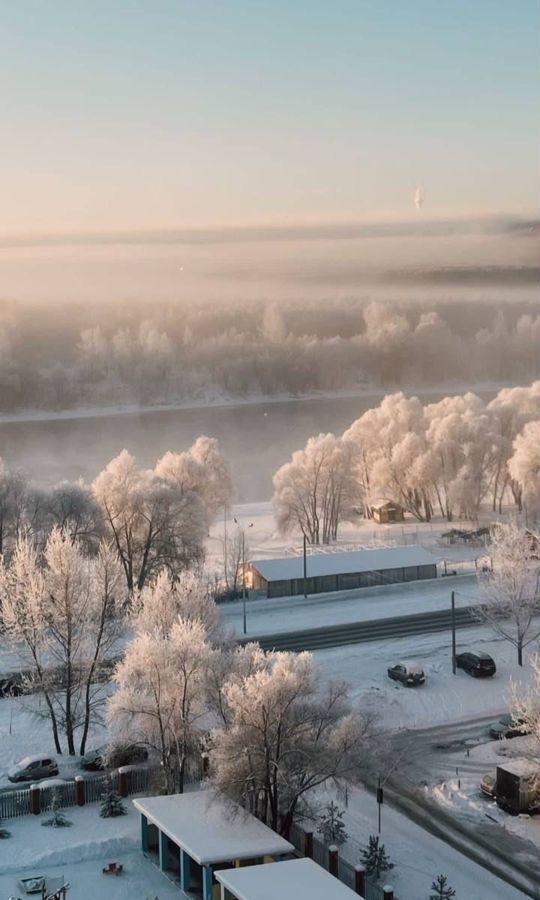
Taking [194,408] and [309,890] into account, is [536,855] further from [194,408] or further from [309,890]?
[194,408]

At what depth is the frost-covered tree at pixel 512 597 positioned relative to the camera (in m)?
10.4

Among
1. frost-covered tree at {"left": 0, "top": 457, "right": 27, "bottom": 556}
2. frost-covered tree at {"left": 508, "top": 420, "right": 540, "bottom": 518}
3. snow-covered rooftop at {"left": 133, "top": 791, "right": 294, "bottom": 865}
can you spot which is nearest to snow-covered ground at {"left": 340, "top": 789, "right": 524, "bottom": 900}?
snow-covered rooftop at {"left": 133, "top": 791, "right": 294, "bottom": 865}

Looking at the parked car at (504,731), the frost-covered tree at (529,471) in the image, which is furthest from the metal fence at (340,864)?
the frost-covered tree at (529,471)

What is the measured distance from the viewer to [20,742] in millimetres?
8328

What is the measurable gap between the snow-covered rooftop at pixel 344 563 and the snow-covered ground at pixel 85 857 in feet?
21.7

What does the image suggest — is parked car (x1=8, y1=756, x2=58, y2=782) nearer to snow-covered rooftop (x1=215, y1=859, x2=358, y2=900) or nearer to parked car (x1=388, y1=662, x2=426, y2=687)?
snow-covered rooftop (x1=215, y1=859, x2=358, y2=900)

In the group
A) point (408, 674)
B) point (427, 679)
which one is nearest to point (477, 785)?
point (408, 674)

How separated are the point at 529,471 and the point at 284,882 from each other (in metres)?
13.7

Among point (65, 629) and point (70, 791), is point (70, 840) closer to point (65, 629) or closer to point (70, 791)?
point (70, 791)

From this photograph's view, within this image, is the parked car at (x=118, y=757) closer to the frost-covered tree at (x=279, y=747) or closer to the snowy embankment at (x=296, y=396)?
the frost-covered tree at (x=279, y=747)

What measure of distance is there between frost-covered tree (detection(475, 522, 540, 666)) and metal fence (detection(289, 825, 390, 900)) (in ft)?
14.3

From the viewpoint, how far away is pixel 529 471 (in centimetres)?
1833

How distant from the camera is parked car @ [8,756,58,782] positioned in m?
7.55

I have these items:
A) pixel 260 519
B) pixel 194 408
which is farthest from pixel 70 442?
pixel 260 519
